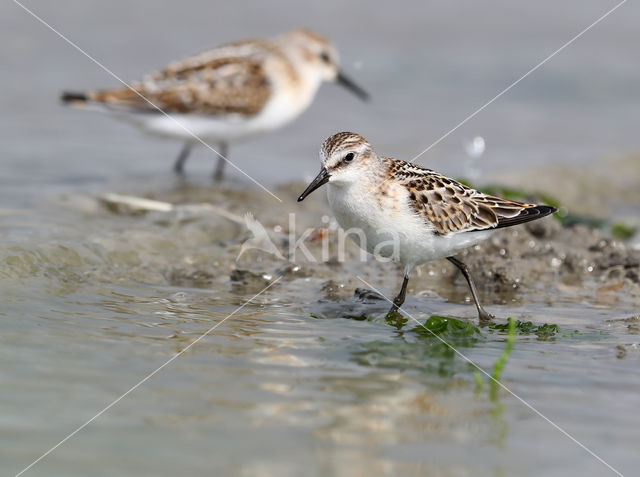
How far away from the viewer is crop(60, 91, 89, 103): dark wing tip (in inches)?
443

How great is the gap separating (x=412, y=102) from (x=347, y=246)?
7.71 m

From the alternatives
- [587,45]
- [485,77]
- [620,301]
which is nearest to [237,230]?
[620,301]

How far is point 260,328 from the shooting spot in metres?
6.05

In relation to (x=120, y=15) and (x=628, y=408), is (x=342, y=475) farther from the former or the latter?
(x=120, y=15)

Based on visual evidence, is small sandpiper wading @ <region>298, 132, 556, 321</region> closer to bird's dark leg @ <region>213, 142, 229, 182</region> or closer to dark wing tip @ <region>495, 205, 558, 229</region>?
dark wing tip @ <region>495, 205, 558, 229</region>

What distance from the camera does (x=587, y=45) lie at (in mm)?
18031

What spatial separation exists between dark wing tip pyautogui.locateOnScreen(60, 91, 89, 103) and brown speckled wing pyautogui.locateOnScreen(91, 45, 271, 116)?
134 mm

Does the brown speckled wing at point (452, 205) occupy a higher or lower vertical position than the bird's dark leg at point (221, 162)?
lower

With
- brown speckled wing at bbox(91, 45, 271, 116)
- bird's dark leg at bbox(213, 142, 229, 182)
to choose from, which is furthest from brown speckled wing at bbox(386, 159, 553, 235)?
bird's dark leg at bbox(213, 142, 229, 182)

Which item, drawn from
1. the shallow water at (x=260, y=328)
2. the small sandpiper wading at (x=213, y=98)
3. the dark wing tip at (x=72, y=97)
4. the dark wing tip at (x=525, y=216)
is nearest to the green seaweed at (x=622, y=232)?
the shallow water at (x=260, y=328)

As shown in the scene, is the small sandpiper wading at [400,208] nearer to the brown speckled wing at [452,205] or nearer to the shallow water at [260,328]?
the brown speckled wing at [452,205]

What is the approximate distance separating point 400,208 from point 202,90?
5817 mm

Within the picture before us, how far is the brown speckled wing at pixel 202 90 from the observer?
11.4 meters

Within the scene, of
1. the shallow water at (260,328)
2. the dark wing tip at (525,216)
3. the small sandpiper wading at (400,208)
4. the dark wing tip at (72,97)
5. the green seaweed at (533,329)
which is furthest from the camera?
the dark wing tip at (72,97)
